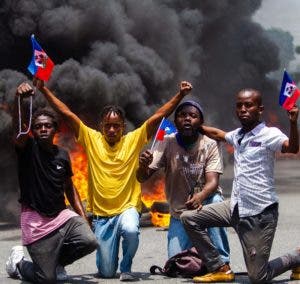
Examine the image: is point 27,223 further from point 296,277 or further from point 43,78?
point 296,277

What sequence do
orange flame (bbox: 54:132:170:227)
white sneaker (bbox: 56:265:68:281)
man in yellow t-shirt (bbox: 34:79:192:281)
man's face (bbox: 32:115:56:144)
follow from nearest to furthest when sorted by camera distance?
man's face (bbox: 32:115:56:144)
white sneaker (bbox: 56:265:68:281)
man in yellow t-shirt (bbox: 34:79:192:281)
orange flame (bbox: 54:132:170:227)

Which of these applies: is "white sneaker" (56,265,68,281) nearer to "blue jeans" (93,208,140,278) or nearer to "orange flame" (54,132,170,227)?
"blue jeans" (93,208,140,278)

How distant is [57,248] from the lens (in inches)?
206

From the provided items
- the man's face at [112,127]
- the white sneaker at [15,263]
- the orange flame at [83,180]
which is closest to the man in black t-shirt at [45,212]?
the white sneaker at [15,263]

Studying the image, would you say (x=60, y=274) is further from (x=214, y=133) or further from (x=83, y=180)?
(x=83, y=180)

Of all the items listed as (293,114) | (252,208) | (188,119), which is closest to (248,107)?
(293,114)

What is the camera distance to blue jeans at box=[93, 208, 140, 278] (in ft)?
17.9

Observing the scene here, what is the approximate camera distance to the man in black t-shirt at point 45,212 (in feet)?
17.1

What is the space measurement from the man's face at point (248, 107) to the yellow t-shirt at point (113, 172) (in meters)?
0.90

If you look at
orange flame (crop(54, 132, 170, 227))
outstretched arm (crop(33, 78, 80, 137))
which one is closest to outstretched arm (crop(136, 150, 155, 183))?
outstretched arm (crop(33, 78, 80, 137))

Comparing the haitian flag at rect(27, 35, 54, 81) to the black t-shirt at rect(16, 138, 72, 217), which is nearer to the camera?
the black t-shirt at rect(16, 138, 72, 217)

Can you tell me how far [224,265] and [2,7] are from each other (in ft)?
30.5

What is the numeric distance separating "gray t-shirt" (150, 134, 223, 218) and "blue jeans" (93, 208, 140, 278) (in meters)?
0.36

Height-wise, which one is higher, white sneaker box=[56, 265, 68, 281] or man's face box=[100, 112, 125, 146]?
man's face box=[100, 112, 125, 146]
